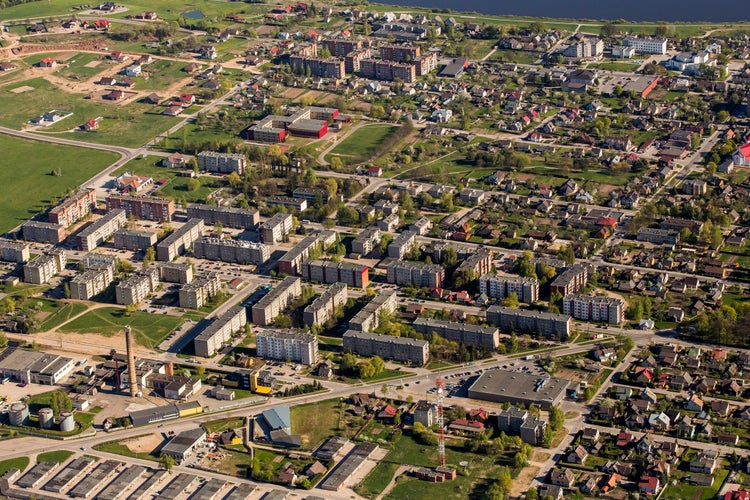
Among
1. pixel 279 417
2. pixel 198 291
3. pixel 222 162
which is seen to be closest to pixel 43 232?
pixel 198 291

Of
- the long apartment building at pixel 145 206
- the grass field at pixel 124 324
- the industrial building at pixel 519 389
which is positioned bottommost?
the grass field at pixel 124 324

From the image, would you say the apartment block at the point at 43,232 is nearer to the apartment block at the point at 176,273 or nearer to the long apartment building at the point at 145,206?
the long apartment building at the point at 145,206

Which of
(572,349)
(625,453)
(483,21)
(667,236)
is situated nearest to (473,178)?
(667,236)

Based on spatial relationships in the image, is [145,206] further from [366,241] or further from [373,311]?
[373,311]

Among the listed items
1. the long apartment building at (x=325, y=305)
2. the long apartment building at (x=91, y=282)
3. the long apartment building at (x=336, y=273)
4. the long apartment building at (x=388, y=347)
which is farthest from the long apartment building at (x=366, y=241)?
the long apartment building at (x=91, y=282)

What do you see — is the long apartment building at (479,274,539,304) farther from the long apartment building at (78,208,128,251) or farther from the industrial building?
the long apartment building at (78,208,128,251)

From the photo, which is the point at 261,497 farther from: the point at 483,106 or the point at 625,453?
the point at 483,106

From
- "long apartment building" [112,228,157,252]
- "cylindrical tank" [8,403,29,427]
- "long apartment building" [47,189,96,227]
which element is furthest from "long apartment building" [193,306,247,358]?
"long apartment building" [47,189,96,227]
